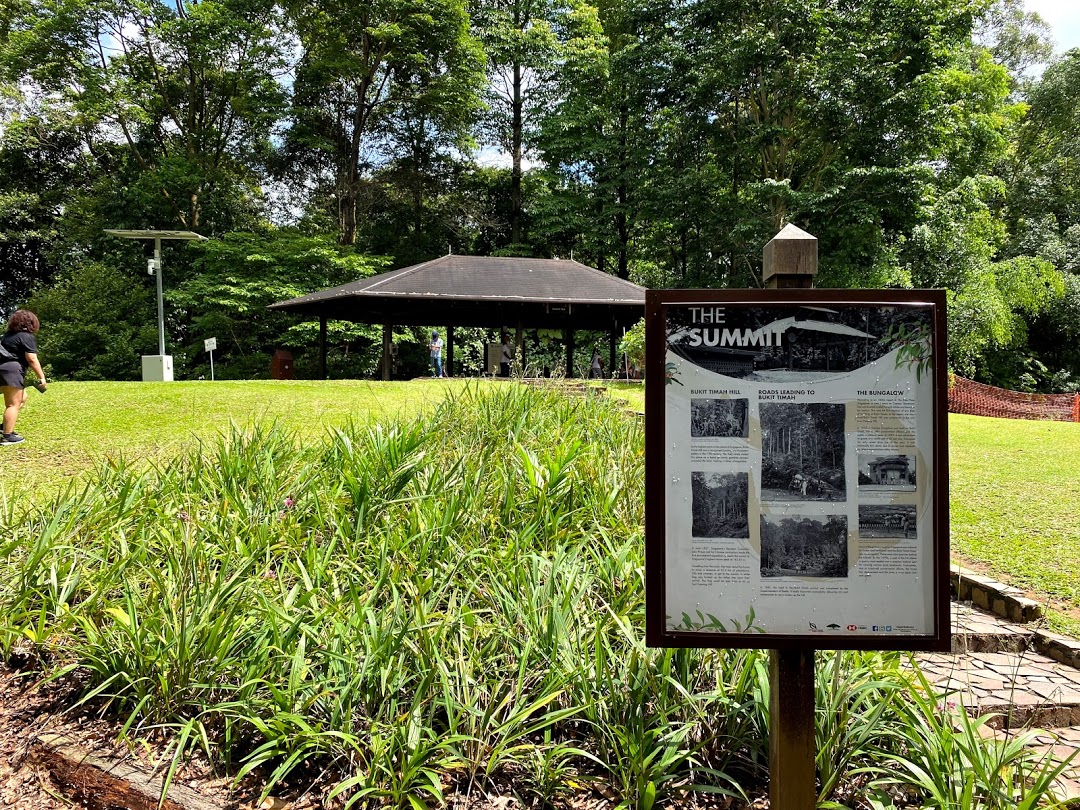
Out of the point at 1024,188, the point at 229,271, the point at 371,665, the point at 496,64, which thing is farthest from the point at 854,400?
the point at 1024,188

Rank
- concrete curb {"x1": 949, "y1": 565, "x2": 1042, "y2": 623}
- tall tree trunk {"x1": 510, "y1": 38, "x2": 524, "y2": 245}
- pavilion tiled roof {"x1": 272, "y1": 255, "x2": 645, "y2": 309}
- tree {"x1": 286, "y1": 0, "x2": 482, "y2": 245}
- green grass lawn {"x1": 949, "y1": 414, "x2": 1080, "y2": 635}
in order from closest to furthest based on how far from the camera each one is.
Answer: concrete curb {"x1": 949, "y1": 565, "x2": 1042, "y2": 623}, green grass lawn {"x1": 949, "y1": 414, "x2": 1080, "y2": 635}, pavilion tiled roof {"x1": 272, "y1": 255, "x2": 645, "y2": 309}, tree {"x1": 286, "y1": 0, "x2": 482, "y2": 245}, tall tree trunk {"x1": 510, "y1": 38, "x2": 524, "y2": 245}

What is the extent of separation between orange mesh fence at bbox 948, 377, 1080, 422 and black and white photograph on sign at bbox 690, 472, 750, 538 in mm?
18724

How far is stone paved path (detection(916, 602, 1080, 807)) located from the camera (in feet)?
8.43

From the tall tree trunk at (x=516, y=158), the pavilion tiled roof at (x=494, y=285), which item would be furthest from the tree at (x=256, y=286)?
the tall tree trunk at (x=516, y=158)

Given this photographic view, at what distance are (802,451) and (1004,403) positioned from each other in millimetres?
20403

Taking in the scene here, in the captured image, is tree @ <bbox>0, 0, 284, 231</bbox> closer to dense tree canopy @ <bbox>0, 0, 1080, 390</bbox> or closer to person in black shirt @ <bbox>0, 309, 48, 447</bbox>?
dense tree canopy @ <bbox>0, 0, 1080, 390</bbox>

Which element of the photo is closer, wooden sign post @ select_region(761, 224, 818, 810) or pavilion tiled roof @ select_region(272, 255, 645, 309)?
wooden sign post @ select_region(761, 224, 818, 810)

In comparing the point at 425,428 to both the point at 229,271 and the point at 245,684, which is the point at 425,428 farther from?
the point at 229,271

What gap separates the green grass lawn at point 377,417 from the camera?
14.5 ft

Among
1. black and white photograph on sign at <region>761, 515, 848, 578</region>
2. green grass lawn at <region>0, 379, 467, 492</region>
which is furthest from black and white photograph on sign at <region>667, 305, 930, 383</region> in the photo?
green grass lawn at <region>0, 379, 467, 492</region>

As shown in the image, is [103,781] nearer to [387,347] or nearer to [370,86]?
[387,347]

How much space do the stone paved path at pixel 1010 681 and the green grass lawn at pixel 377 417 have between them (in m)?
0.34

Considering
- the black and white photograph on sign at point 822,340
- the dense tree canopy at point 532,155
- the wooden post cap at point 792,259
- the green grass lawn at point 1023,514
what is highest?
the dense tree canopy at point 532,155

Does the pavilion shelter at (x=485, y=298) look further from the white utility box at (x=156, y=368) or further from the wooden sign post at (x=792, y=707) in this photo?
the wooden sign post at (x=792, y=707)
